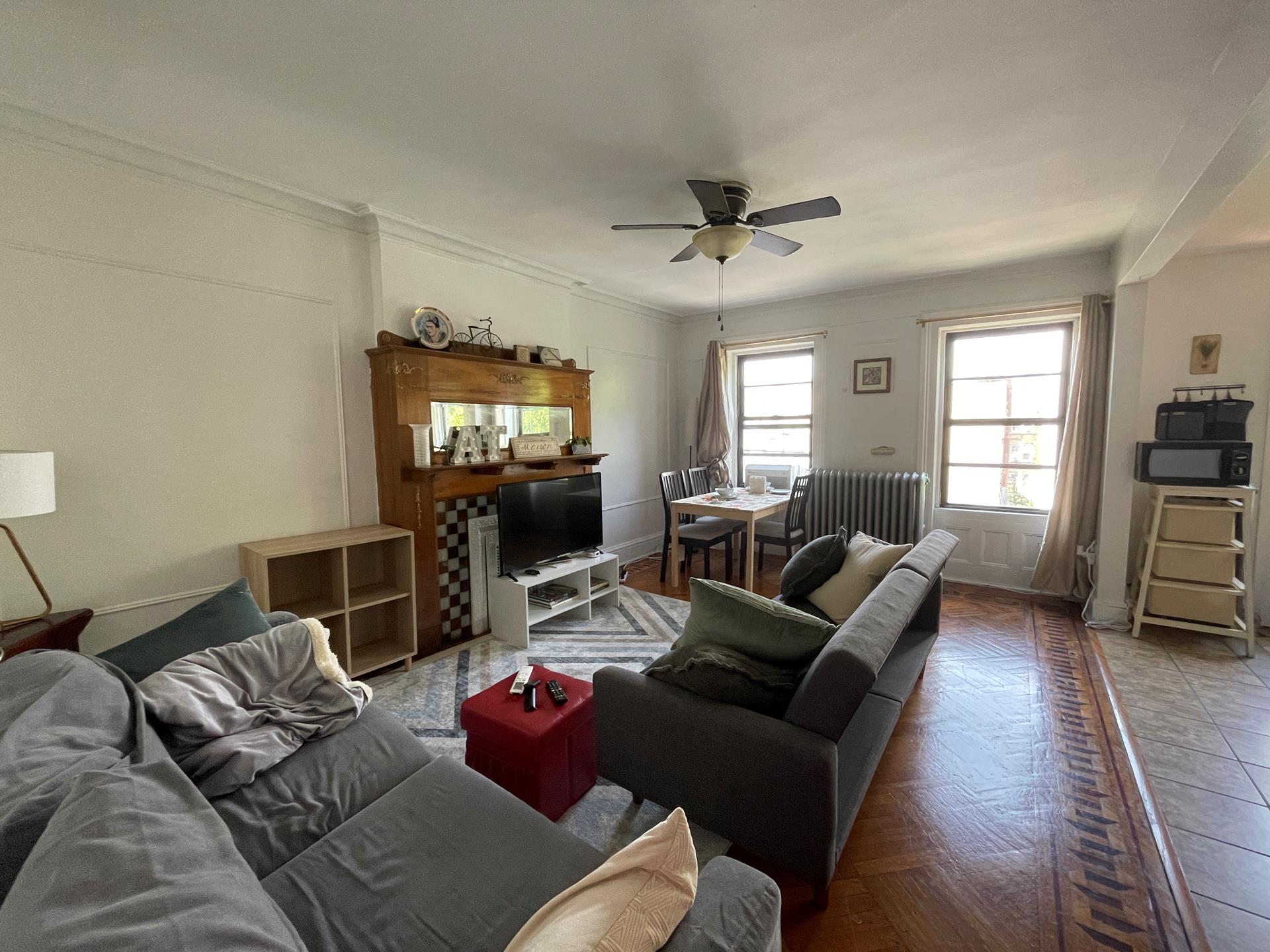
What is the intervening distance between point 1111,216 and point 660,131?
2.81 meters

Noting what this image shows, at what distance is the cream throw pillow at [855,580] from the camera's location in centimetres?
241

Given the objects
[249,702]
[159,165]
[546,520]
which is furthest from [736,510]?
[159,165]

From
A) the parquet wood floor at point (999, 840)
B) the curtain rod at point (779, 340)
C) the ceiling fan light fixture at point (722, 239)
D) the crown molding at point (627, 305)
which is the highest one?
the crown molding at point (627, 305)

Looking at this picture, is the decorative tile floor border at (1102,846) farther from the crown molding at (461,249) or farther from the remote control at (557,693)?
the crown molding at (461,249)

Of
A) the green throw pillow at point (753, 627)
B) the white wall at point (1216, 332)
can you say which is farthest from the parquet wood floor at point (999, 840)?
the white wall at point (1216, 332)

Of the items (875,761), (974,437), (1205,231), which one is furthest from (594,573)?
(1205,231)

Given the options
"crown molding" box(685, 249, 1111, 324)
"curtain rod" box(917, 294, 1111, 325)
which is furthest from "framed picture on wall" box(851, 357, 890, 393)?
"crown molding" box(685, 249, 1111, 324)

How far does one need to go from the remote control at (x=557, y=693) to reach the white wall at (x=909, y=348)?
324 cm

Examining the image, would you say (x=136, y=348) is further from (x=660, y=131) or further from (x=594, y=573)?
(x=594, y=573)

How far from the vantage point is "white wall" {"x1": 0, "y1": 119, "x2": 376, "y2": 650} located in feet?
6.55

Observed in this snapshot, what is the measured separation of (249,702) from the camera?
5.20 feet

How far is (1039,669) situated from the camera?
2.83 metres

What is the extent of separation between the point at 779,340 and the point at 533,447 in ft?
9.05

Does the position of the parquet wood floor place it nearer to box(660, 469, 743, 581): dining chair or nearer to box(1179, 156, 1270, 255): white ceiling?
box(660, 469, 743, 581): dining chair
